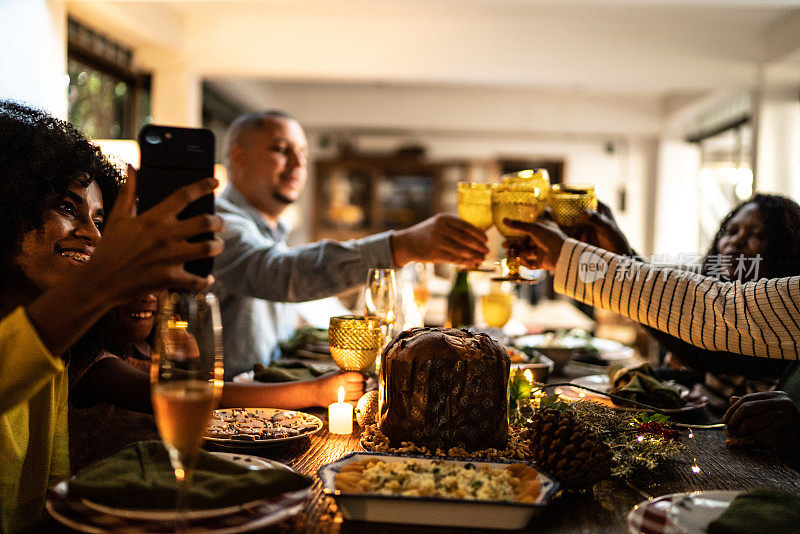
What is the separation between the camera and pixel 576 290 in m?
Result: 1.40

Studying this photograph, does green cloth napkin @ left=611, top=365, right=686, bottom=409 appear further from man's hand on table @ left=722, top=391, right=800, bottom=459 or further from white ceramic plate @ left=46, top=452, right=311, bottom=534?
white ceramic plate @ left=46, top=452, right=311, bottom=534

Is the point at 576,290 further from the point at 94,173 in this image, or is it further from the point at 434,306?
the point at 434,306

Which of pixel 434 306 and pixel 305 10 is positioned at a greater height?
pixel 305 10

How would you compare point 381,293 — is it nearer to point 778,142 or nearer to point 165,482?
point 165,482

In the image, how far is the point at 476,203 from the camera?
1483 millimetres

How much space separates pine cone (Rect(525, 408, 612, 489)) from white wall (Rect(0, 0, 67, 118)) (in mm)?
2983

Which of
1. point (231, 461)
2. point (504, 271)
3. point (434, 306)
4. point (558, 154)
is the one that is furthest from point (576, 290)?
point (558, 154)

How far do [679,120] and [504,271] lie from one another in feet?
21.9

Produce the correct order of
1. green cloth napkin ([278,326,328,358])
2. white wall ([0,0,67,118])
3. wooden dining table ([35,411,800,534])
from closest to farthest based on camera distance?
wooden dining table ([35,411,800,534]), green cloth napkin ([278,326,328,358]), white wall ([0,0,67,118])

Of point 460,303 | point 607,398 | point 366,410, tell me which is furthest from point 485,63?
point 366,410

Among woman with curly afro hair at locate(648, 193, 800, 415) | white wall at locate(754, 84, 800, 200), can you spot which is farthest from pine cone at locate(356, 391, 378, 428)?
A: white wall at locate(754, 84, 800, 200)

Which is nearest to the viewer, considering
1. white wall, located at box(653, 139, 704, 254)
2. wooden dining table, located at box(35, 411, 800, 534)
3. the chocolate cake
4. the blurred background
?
wooden dining table, located at box(35, 411, 800, 534)

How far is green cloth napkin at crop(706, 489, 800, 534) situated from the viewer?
71cm

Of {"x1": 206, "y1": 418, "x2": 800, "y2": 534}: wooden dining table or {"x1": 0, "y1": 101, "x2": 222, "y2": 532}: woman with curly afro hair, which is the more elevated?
{"x1": 0, "y1": 101, "x2": 222, "y2": 532}: woman with curly afro hair
